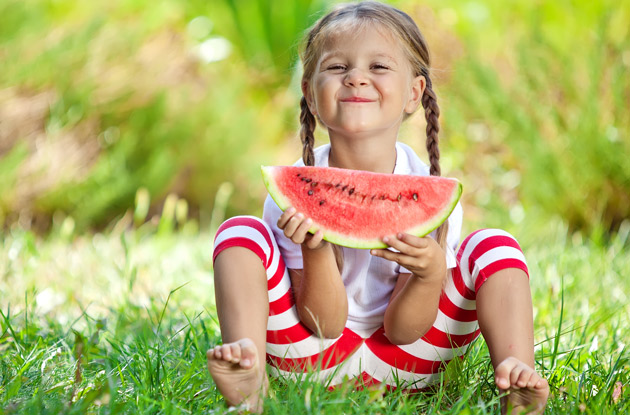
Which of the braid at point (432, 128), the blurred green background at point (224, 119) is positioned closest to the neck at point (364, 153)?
the braid at point (432, 128)

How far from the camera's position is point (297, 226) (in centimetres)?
172

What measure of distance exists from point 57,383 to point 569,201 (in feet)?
12.2

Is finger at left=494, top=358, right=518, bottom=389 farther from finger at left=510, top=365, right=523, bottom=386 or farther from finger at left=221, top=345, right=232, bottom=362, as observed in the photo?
finger at left=221, top=345, right=232, bottom=362

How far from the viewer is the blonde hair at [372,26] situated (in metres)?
2.07

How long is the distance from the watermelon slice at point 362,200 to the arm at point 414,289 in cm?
6

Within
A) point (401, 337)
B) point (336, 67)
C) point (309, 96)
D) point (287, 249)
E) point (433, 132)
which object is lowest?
point (401, 337)

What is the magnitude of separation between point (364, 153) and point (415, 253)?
0.46m

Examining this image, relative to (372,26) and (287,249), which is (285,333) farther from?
(372,26)

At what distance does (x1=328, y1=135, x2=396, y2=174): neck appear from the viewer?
6.81 feet

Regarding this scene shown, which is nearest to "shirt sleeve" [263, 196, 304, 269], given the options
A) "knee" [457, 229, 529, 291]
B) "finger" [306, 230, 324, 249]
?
"finger" [306, 230, 324, 249]

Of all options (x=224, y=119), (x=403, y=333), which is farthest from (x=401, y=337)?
(x=224, y=119)

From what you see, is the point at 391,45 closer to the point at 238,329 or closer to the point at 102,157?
the point at 238,329

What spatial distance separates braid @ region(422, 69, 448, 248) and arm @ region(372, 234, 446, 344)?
0.18 m

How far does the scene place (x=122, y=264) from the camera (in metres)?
3.62
